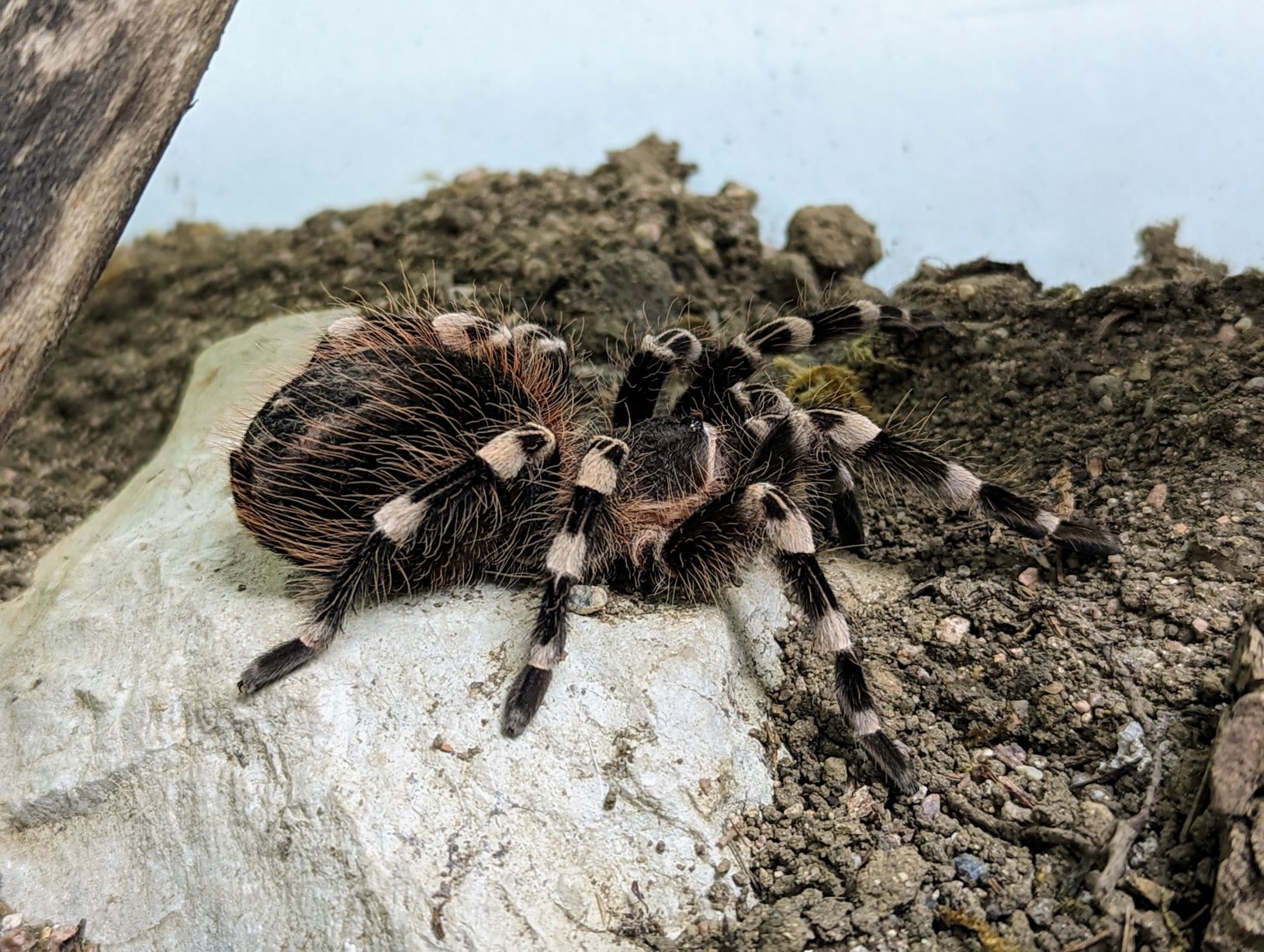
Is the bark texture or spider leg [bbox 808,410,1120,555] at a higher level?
spider leg [bbox 808,410,1120,555]

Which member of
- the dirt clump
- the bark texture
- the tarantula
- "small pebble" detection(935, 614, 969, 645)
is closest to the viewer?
the bark texture

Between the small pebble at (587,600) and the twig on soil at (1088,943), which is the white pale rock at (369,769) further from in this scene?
the twig on soil at (1088,943)

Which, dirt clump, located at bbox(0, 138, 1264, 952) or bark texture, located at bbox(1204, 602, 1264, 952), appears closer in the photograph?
bark texture, located at bbox(1204, 602, 1264, 952)

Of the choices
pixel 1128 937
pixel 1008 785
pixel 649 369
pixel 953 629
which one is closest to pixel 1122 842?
pixel 1128 937

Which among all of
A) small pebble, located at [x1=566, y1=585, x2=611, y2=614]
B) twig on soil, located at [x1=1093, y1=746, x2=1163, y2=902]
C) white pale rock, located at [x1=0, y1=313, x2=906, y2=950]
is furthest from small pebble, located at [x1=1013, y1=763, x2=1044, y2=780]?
small pebble, located at [x1=566, y1=585, x2=611, y2=614]

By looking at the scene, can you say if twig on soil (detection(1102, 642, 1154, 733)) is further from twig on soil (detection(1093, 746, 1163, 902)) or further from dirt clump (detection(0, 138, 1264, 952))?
twig on soil (detection(1093, 746, 1163, 902))

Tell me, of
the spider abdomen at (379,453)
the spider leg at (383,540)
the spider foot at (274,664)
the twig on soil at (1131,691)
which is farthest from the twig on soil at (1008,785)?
the spider foot at (274,664)
